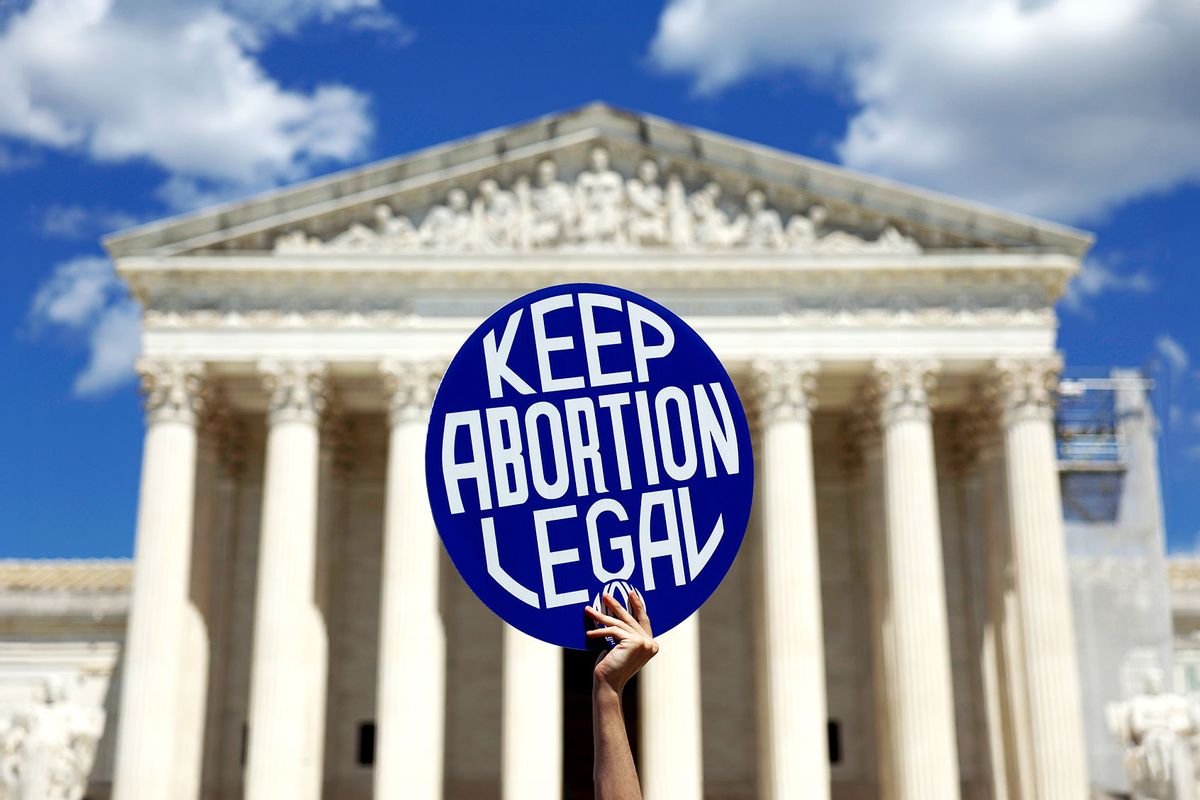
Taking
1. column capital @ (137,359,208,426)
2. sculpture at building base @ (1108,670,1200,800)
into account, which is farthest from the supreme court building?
sculpture at building base @ (1108,670,1200,800)

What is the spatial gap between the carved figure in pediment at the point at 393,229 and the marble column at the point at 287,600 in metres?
3.87

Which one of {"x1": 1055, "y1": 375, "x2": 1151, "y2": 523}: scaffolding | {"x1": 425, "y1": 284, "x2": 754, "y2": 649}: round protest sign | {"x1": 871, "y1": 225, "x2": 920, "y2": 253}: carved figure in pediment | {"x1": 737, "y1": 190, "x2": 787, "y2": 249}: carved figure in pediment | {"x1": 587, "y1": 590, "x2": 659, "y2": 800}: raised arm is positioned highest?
{"x1": 737, "y1": 190, "x2": 787, "y2": 249}: carved figure in pediment

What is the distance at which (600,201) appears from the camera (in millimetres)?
39438

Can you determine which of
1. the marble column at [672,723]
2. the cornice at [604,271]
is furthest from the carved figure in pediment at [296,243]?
the marble column at [672,723]

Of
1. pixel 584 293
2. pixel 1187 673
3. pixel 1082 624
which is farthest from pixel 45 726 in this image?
pixel 584 293

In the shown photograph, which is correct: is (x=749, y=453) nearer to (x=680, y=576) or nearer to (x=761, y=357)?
(x=680, y=576)

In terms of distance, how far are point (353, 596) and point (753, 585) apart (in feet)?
39.2

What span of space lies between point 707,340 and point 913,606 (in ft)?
28.1

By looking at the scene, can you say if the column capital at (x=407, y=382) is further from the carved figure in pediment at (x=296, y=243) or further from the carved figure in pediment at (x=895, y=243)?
the carved figure in pediment at (x=895, y=243)

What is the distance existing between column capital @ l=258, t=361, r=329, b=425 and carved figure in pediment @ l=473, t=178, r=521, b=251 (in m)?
5.44

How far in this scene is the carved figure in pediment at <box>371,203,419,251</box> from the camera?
39.2m

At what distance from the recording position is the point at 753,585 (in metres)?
41.3

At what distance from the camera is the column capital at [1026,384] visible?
3831cm

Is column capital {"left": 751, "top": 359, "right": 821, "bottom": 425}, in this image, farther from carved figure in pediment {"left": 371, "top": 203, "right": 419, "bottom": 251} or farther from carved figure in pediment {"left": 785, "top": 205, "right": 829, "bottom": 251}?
carved figure in pediment {"left": 371, "top": 203, "right": 419, "bottom": 251}
